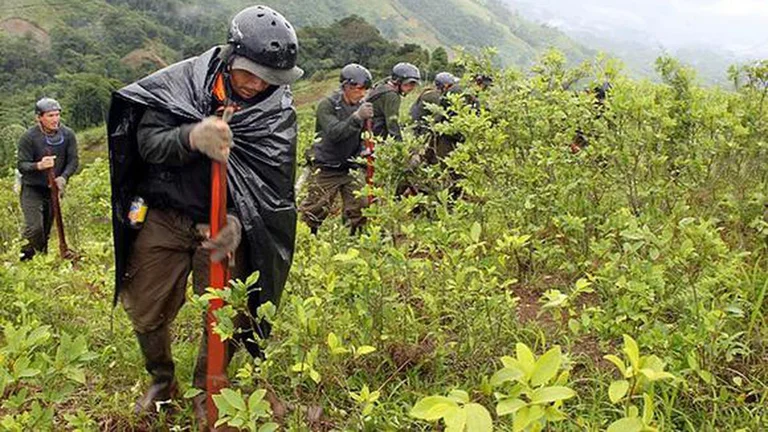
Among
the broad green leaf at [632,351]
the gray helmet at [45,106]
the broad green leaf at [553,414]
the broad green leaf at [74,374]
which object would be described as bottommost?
the gray helmet at [45,106]

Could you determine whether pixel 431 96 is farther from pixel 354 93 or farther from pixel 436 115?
pixel 354 93

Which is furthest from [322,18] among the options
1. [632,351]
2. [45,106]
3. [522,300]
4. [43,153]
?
[632,351]

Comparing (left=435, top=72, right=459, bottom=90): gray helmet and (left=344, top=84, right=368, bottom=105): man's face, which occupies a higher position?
(left=344, top=84, right=368, bottom=105): man's face

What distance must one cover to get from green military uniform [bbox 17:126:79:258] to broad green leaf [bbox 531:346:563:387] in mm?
7711

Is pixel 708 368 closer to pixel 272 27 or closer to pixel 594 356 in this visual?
pixel 594 356

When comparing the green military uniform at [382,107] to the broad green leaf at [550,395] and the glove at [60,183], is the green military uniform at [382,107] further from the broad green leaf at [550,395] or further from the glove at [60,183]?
the broad green leaf at [550,395]

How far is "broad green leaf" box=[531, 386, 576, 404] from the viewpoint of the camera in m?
1.38

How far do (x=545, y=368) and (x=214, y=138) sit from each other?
5.77 feet

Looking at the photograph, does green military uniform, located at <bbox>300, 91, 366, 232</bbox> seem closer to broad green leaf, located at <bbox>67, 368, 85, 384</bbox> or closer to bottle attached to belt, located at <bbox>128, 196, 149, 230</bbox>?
bottle attached to belt, located at <bbox>128, 196, 149, 230</bbox>

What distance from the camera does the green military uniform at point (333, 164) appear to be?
23.6 feet

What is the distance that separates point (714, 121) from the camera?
468cm

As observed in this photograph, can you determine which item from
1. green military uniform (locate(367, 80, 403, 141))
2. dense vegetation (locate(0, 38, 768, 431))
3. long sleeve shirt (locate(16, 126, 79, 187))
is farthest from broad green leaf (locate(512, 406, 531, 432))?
long sleeve shirt (locate(16, 126, 79, 187))

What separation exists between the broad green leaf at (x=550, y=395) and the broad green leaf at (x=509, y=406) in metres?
0.03

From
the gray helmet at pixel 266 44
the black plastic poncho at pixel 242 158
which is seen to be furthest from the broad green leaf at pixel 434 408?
the gray helmet at pixel 266 44
